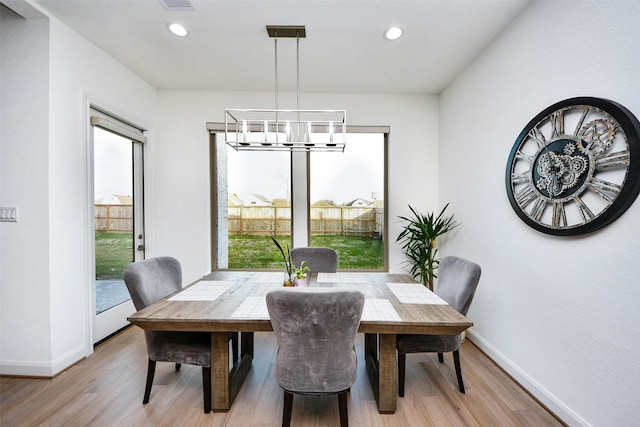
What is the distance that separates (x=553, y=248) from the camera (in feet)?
5.87

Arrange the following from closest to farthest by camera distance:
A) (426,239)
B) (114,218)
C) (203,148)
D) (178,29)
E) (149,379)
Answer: (149,379)
(178,29)
(114,218)
(426,239)
(203,148)

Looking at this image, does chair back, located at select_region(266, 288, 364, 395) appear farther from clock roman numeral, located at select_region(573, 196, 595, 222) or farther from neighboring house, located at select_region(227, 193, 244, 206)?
neighboring house, located at select_region(227, 193, 244, 206)

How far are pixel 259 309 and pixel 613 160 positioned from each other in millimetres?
2034

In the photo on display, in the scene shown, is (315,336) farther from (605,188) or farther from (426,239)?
(426,239)

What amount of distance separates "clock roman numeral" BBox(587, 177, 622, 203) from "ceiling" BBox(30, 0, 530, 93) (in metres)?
1.41

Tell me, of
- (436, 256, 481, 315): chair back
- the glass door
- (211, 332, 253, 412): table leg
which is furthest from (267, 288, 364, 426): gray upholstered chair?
the glass door

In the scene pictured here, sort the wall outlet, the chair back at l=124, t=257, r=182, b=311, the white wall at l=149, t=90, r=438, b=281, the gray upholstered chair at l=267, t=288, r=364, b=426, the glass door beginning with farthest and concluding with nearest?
1. the white wall at l=149, t=90, r=438, b=281
2. the glass door
3. the wall outlet
4. the chair back at l=124, t=257, r=182, b=311
5. the gray upholstered chair at l=267, t=288, r=364, b=426

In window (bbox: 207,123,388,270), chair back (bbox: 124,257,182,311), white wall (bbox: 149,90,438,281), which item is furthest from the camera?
window (bbox: 207,123,388,270)

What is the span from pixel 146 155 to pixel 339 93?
2414 millimetres

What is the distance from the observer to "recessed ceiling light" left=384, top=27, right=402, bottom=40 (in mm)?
2230

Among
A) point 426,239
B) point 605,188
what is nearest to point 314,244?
point 426,239

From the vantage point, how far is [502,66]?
2.30 metres

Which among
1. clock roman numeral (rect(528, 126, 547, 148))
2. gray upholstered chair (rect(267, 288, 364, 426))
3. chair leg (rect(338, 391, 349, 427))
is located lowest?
chair leg (rect(338, 391, 349, 427))

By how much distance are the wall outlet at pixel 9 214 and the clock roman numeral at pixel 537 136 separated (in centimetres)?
377
